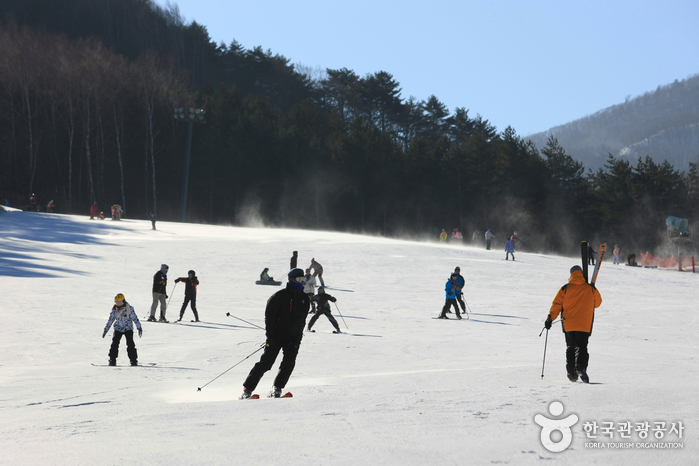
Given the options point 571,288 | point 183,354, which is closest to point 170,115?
point 183,354

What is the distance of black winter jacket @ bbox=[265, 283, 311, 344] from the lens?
7.04 m

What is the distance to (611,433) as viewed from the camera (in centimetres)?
528

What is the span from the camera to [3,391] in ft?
26.7

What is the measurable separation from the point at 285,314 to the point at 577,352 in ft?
12.5

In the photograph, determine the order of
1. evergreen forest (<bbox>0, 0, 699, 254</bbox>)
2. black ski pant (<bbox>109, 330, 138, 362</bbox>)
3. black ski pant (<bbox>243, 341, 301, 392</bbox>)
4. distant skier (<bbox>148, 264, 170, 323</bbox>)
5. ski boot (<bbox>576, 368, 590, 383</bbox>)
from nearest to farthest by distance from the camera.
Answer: black ski pant (<bbox>243, 341, 301, 392</bbox>), ski boot (<bbox>576, 368, 590, 383</bbox>), black ski pant (<bbox>109, 330, 138, 362</bbox>), distant skier (<bbox>148, 264, 170, 323</bbox>), evergreen forest (<bbox>0, 0, 699, 254</bbox>)

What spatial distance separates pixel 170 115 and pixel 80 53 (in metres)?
9.98

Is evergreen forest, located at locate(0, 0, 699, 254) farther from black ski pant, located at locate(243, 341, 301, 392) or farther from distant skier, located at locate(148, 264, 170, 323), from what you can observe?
black ski pant, located at locate(243, 341, 301, 392)

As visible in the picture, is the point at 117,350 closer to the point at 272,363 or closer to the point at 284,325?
the point at 272,363

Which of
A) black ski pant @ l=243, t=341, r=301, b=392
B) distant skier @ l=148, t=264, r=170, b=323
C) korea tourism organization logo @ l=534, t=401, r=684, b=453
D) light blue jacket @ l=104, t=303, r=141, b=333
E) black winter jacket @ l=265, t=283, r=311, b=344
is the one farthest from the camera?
distant skier @ l=148, t=264, r=170, b=323

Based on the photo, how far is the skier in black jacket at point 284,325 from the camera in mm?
7059

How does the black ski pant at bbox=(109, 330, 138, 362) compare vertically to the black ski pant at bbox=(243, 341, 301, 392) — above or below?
below

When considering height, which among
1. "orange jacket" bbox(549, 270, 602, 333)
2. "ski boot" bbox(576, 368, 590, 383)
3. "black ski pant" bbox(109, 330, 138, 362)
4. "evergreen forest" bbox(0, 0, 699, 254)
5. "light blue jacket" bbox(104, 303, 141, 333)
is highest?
"evergreen forest" bbox(0, 0, 699, 254)

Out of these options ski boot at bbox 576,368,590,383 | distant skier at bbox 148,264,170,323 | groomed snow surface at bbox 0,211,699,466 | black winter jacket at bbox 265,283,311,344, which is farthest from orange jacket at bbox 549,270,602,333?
distant skier at bbox 148,264,170,323

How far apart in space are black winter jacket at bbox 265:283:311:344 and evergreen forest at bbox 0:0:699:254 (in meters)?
55.2
